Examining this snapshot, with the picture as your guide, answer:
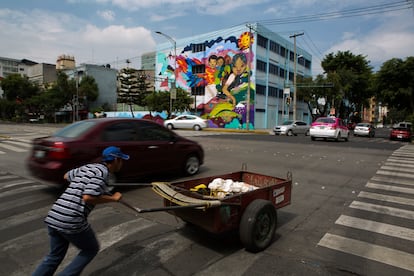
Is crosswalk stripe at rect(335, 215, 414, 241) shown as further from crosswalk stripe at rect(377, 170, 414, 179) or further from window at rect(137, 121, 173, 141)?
crosswalk stripe at rect(377, 170, 414, 179)

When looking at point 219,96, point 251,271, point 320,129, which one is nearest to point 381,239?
point 251,271

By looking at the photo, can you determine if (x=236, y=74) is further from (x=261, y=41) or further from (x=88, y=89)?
(x=88, y=89)

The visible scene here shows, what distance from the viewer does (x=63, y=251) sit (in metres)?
2.67

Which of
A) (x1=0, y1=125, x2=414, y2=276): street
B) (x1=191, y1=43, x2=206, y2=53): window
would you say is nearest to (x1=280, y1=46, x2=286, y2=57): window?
(x1=191, y1=43, x2=206, y2=53): window

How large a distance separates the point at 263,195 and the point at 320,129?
17.6 meters

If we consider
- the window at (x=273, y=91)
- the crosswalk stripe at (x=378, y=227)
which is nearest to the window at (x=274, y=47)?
the window at (x=273, y=91)

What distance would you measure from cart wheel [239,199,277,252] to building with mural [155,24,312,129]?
34.3 metres

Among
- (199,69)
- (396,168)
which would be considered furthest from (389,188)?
(199,69)

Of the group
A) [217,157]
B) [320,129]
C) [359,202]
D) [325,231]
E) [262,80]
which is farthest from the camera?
[262,80]

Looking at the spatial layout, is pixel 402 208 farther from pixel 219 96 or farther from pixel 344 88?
pixel 344 88

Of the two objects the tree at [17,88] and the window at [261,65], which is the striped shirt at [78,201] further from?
the tree at [17,88]

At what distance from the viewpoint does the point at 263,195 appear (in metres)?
3.95

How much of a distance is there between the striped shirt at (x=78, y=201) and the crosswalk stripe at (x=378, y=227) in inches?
155

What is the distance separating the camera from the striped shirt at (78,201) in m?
2.53
